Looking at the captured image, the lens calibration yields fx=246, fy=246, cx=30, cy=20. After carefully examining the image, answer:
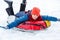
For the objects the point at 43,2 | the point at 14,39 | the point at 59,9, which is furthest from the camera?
the point at 43,2

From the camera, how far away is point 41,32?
2.51m

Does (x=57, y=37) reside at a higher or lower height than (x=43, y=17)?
lower

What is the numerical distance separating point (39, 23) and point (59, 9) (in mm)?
950

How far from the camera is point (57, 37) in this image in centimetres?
243

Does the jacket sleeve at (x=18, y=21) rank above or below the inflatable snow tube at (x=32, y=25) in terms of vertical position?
above

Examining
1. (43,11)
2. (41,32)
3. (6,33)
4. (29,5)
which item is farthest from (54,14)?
(6,33)

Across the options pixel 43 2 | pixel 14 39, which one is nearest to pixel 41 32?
pixel 14 39

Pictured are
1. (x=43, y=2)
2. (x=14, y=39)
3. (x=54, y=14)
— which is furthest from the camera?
(x=43, y=2)

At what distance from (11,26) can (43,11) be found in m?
0.90

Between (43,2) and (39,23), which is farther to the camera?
(43,2)

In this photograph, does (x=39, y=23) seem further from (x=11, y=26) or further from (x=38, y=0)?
(x=38, y=0)

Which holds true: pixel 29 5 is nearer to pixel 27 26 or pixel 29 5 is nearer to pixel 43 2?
pixel 43 2

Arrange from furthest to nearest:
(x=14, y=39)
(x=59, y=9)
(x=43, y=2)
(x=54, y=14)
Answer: (x=43, y=2) → (x=59, y=9) → (x=54, y=14) → (x=14, y=39)

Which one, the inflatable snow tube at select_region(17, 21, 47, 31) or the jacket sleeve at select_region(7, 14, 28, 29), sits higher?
the jacket sleeve at select_region(7, 14, 28, 29)
